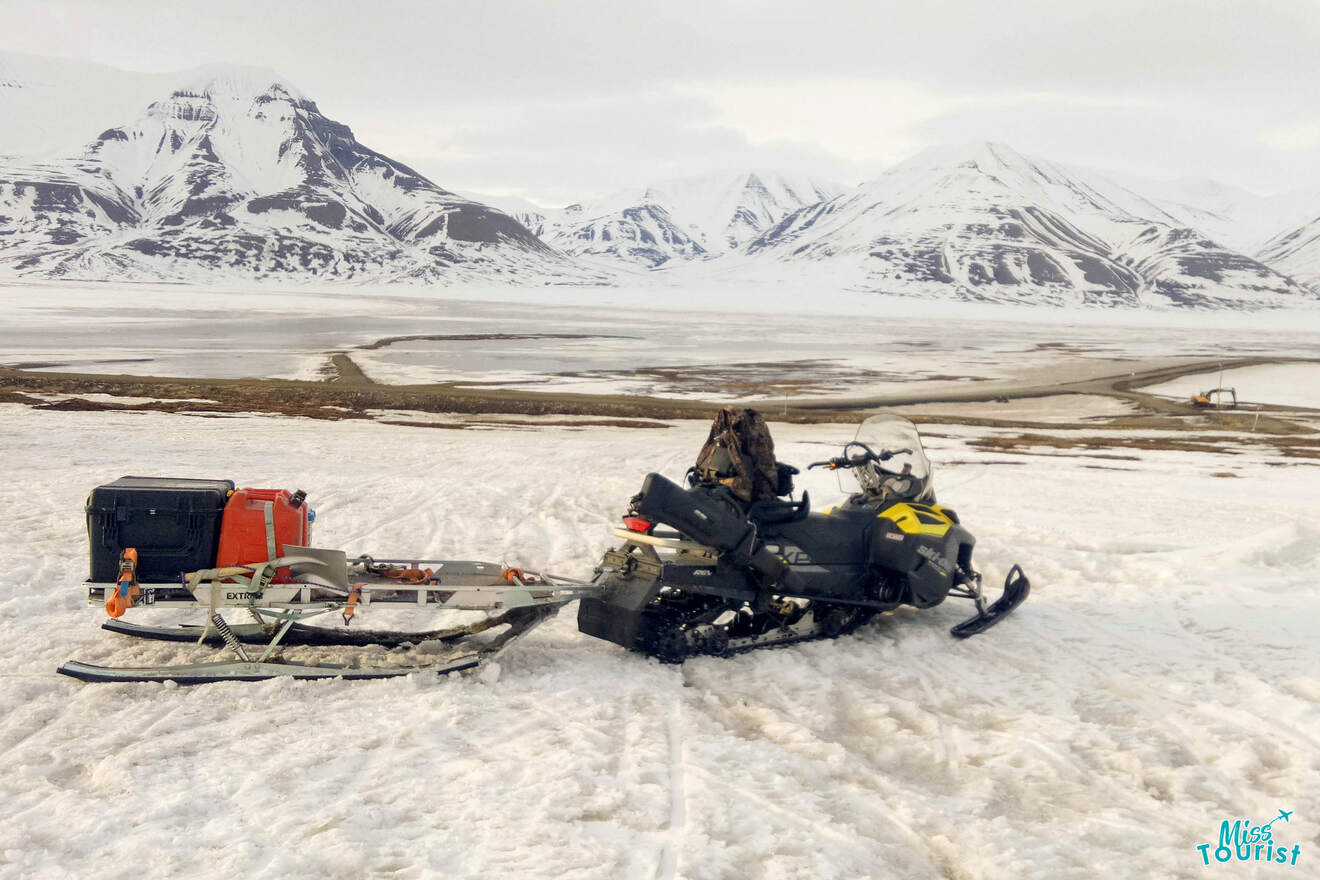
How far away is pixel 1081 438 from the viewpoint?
23.7m

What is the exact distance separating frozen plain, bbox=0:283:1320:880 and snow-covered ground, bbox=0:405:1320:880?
2cm

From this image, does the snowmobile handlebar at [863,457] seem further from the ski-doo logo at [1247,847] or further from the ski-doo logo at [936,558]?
the ski-doo logo at [1247,847]

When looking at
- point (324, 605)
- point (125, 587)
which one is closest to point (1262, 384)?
point (324, 605)

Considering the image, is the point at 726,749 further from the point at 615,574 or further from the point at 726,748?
the point at 615,574

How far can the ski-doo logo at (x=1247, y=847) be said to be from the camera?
4.11 m

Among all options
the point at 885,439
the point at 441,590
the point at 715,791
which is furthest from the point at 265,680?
the point at 885,439

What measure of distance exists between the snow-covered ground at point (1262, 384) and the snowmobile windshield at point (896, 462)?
120 feet

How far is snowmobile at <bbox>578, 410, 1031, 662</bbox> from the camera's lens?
6.10 metres

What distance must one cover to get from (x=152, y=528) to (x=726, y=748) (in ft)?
11.9

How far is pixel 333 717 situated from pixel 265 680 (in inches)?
26.5

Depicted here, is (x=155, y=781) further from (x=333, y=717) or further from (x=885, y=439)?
(x=885, y=439)

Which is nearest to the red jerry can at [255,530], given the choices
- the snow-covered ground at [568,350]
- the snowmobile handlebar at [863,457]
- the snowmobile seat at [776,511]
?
the snowmobile seat at [776,511]

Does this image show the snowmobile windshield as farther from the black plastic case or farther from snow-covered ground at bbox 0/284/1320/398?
snow-covered ground at bbox 0/284/1320/398

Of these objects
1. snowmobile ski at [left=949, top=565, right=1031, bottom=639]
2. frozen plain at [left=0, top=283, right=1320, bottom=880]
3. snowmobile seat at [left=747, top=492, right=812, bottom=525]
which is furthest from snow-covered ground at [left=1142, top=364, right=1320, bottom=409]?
snowmobile seat at [left=747, top=492, right=812, bottom=525]
